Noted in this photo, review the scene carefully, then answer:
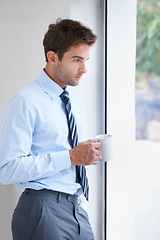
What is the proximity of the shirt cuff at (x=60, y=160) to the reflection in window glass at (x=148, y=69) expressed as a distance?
0.79 meters

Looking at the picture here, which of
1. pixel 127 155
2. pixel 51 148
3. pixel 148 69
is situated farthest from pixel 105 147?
pixel 127 155

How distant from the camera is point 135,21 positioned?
192cm

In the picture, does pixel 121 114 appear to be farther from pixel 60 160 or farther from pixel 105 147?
pixel 60 160

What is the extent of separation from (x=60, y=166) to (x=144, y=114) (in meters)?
0.89

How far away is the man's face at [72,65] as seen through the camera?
1269mm

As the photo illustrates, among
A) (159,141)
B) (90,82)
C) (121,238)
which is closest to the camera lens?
(159,141)

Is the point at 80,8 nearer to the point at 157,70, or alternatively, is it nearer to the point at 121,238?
the point at 157,70

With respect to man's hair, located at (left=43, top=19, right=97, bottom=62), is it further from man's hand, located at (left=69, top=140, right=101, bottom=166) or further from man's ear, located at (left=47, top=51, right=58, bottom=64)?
man's hand, located at (left=69, top=140, right=101, bottom=166)

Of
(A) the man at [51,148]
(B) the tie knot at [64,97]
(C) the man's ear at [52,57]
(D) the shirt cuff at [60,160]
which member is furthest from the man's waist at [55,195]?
(C) the man's ear at [52,57]

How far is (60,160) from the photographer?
3.92 ft

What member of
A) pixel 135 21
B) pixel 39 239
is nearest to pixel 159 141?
pixel 135 21

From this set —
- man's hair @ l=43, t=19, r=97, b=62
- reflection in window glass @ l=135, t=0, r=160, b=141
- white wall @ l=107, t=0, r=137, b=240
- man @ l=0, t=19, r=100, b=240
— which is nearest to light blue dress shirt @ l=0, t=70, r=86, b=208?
man @ l=0, t=19, r=100, b=240

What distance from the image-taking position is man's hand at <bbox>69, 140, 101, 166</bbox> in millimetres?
1209

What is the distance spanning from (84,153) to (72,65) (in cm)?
38
